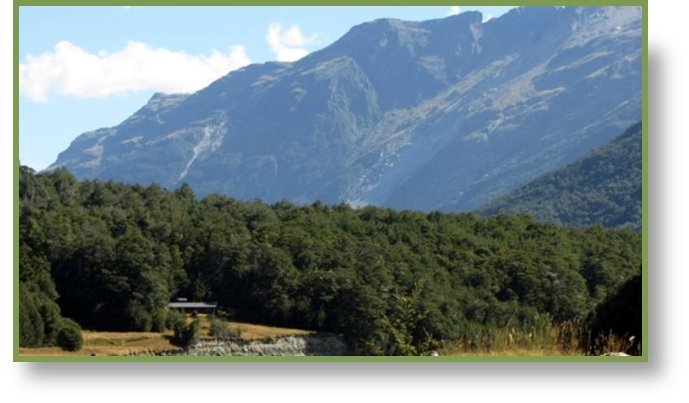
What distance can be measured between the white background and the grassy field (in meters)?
0.35

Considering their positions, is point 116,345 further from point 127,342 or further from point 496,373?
point 496,373

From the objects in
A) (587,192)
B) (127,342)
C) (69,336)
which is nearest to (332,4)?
(69,336)

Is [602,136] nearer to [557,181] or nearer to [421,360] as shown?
[557,181]

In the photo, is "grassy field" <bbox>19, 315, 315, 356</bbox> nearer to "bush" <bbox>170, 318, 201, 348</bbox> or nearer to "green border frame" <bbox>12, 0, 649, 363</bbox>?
"bush" <bbox>170, 318, 201, 348</bbox>

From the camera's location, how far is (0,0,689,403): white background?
8.44m

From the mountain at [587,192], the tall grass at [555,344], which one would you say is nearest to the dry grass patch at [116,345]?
Answer: the tall grass at [555,344]

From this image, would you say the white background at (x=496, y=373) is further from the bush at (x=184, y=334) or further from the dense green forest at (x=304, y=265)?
the bush at (x=184, y=334)

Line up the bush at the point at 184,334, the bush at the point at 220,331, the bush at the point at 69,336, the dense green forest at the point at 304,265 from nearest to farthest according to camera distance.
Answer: the bush at the point at 69,336, the bush at the point at 184,334, the bush at the point at 220,331, the dense green forest at the point at 304,265

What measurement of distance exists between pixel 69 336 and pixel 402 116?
47.3 meters

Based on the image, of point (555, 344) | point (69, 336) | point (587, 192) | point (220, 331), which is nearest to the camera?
point (555, 344)

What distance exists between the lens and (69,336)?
9.63 m

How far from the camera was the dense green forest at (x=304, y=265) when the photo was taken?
12.1 m

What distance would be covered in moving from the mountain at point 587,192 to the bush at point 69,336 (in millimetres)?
13983

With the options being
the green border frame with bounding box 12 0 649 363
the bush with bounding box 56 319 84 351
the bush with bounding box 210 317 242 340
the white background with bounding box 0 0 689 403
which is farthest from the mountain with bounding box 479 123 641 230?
the bush with bounding box 56 319 84 351
